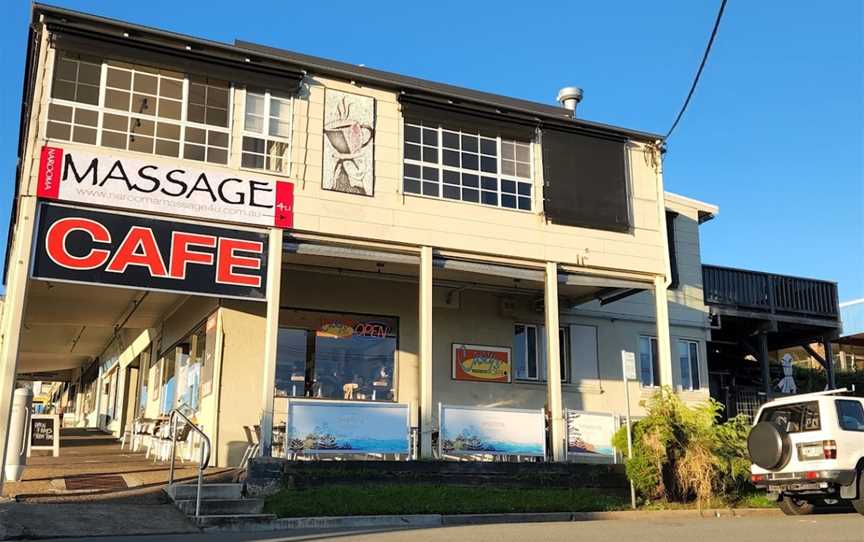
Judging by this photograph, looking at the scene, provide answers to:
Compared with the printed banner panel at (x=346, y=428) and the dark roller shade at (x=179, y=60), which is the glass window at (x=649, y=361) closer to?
the printed banner panel at (x=346, y=428)

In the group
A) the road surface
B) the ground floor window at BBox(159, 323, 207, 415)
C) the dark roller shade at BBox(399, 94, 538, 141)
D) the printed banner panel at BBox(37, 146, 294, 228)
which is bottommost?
the road surface

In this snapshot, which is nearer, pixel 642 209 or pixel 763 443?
pixel 763 443

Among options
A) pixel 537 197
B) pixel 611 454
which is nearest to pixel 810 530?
pixel 611 454

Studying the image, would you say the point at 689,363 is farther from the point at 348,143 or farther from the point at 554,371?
the point at 348,143

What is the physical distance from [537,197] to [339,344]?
5035 mm

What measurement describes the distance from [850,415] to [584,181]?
263 inches

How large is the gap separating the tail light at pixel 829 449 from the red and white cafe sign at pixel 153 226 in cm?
879

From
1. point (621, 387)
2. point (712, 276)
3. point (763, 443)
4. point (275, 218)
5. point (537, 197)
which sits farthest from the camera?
point (712, 276)

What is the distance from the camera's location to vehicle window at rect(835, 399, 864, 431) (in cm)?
1198

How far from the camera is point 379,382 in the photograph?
677 inches

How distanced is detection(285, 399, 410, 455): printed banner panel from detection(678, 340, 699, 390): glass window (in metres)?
9.85

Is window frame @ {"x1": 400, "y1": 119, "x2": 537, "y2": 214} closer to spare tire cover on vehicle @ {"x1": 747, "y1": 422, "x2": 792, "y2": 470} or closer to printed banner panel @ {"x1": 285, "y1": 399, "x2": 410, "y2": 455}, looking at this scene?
printed banner panel @ {"x1": 285, "y1": 399, "x2": 410, "y2": 455}

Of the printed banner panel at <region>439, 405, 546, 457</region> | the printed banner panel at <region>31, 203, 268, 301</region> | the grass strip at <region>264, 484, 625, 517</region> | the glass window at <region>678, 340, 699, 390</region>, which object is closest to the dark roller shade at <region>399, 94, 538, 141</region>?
the printed banner panel at <region>31, 203, 268, 301</region>

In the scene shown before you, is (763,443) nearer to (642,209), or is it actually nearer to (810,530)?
(810,530)
